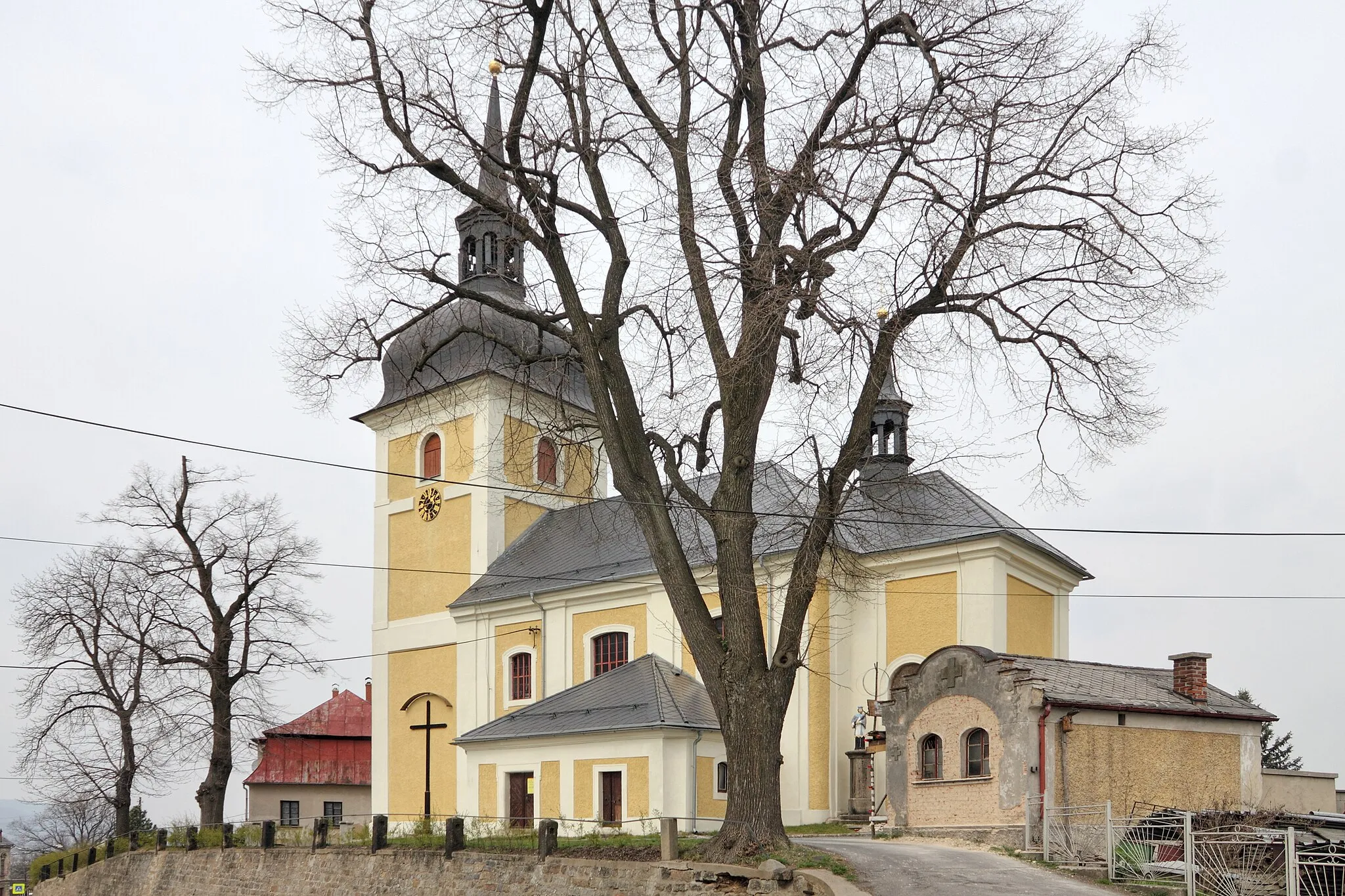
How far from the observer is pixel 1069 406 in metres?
14.1

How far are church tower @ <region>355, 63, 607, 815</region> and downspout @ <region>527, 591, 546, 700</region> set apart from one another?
170 centimetres

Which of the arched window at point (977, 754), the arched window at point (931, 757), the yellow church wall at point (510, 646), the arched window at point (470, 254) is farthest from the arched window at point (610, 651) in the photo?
the arched window at point (977, 754)

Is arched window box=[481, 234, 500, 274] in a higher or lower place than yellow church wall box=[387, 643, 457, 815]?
higher

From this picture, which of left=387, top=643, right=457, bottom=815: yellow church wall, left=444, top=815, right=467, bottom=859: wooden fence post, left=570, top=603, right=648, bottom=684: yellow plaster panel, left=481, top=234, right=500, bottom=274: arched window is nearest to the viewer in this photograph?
left=444, top=815, right=467, bottom=859: wooden fence post

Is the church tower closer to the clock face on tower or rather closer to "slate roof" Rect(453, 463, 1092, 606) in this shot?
the clock face on tower

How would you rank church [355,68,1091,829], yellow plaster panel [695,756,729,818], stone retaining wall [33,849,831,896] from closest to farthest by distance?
stone retaining wall [33,849,831,896] < church [355,68,1091,829] < yellow plaster panel [695,756,729,818]

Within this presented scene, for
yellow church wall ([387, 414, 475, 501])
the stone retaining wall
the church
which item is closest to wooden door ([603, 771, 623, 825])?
the church

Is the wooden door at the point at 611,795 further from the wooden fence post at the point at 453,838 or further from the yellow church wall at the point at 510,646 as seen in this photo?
the yellow church wall at the point at 510,646

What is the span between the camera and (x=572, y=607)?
1155 inches

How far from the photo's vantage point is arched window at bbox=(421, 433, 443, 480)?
32.9 m

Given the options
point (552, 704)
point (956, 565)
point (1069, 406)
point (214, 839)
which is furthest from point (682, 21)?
point (214, 839)

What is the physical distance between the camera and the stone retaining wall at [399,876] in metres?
13.8

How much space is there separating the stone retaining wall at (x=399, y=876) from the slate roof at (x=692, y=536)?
18.4ft

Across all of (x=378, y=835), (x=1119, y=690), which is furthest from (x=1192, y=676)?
(x=378, y=835)
